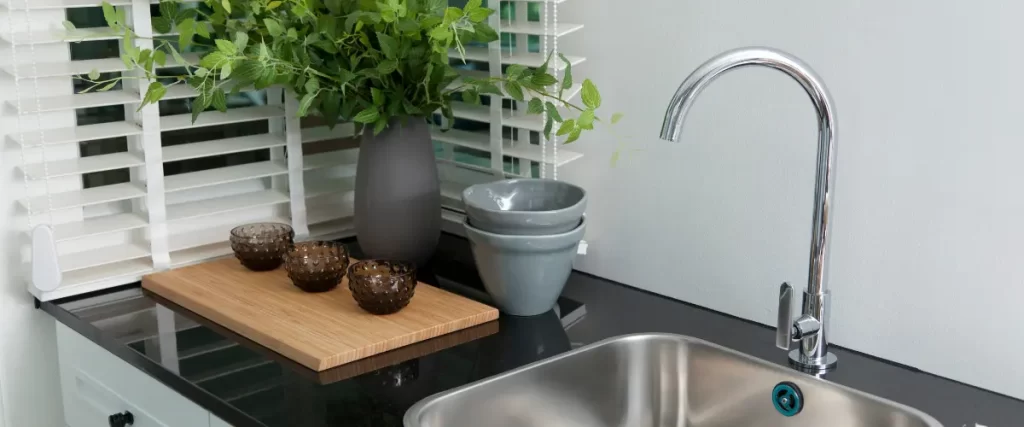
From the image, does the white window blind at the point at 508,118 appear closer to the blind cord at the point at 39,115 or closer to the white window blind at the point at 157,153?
the white window blind at the point at 157,153

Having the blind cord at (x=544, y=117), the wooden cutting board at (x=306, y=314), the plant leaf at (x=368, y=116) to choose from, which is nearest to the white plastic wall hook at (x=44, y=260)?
the wooden cutting board at (x=306, y=314)

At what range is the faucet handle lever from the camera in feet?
4.24

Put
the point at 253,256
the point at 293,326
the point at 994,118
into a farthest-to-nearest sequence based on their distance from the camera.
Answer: the point at 253,256 < the point at 293,326 < the point at 994,118

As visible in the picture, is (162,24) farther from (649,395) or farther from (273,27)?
(649,395)

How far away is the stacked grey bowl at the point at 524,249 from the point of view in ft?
4.91

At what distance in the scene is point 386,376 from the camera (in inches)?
53.1

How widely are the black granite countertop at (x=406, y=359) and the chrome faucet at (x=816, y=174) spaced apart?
1.7 inches

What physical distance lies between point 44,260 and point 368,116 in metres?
0.55

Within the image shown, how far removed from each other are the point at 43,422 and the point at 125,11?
71cm

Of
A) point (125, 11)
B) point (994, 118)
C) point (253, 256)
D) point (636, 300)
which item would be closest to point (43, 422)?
point (253, 256)

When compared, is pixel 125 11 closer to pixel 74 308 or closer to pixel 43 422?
pixel 74 308

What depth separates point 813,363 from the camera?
1.34 meters

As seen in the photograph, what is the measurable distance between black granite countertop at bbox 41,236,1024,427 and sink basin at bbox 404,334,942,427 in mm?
29

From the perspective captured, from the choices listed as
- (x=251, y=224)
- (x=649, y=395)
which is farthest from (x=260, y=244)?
(x=649, y=395)
